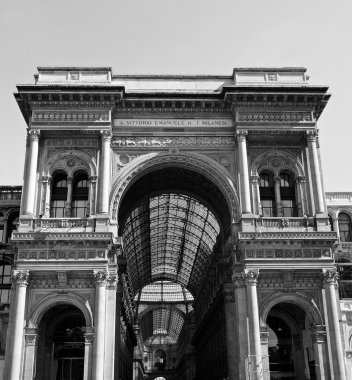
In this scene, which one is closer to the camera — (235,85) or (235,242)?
(235,242)

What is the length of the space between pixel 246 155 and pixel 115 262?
1160 cm

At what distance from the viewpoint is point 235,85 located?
1578 inches

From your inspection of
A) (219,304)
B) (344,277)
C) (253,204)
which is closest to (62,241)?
(253,204)

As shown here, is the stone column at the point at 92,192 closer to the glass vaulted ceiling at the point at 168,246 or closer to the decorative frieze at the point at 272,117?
the glass vaulted ceiling at the point at 168,246

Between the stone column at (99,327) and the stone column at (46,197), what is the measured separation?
571 centimetres

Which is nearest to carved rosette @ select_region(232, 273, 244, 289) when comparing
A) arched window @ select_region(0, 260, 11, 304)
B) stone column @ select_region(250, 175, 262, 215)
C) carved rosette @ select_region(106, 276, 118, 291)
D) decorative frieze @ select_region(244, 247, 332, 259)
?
decorative frieze @ select_region(244, 247, 332, 259)

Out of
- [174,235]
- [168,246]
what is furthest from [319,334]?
[168,246]

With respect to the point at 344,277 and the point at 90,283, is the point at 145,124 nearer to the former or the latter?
the point at 90,283

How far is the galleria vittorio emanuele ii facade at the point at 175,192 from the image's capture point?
34.8 metres

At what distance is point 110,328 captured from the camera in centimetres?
3475

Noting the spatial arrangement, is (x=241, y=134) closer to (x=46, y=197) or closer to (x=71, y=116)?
(x=71, y=116)

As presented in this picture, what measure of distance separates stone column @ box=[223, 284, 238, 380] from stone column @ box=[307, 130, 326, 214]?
29.4ft

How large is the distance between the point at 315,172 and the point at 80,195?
647 inches

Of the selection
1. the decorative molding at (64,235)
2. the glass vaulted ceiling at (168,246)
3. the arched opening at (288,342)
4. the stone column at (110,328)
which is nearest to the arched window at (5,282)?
the decorative molding at (64,235)
